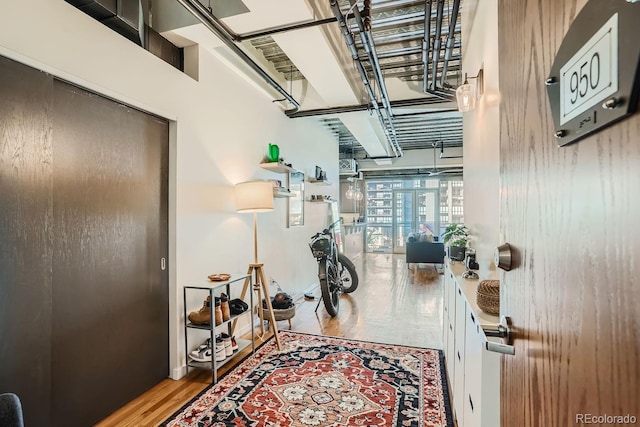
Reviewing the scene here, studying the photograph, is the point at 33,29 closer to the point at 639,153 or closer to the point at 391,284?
the point at 639,153

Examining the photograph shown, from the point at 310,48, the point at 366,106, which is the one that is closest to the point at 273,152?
the point at 366,106

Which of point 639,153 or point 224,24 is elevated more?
point 224,24

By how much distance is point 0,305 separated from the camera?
161cm

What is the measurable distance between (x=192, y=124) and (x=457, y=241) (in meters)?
2.55

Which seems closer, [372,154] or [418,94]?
[418,94]

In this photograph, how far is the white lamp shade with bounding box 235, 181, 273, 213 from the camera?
3.25 meters

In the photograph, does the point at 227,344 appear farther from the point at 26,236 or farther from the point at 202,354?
the point at 26,236

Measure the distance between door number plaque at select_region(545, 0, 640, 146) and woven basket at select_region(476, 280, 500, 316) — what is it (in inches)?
36.1

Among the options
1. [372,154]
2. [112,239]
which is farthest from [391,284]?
[112,239]

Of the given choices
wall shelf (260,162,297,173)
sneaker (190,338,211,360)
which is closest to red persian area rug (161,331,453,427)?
sneaker (190,338,211,360)

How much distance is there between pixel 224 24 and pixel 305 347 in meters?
2.96

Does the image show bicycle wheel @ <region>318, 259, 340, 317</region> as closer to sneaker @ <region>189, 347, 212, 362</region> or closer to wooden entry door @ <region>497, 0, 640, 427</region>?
sneaker @ <region>189, 347, 212, 362</region>

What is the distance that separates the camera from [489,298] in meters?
1.31

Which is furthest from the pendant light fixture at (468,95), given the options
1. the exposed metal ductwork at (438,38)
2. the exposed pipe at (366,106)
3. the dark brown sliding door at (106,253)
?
the dark brown sliding door at (106,253)
